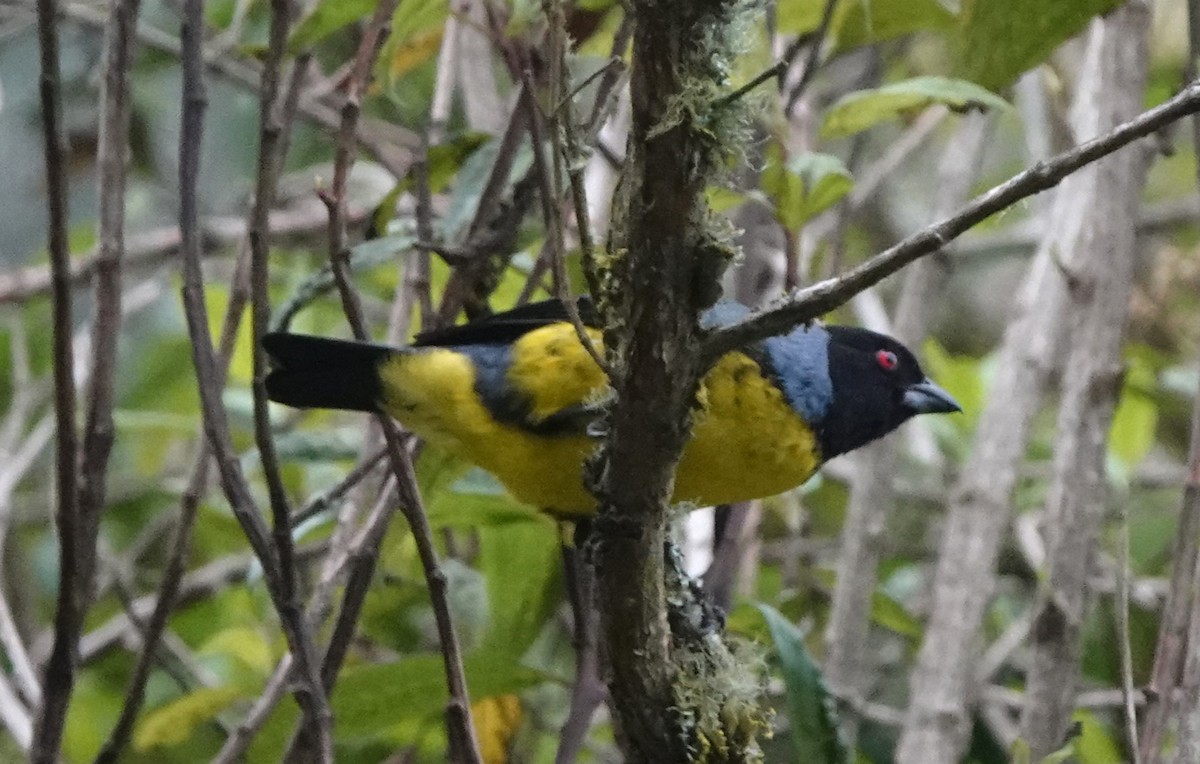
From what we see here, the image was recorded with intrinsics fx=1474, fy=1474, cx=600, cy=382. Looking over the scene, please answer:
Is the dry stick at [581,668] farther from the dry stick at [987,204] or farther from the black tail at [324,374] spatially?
the dry stick at [987,204]

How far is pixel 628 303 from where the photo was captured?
1.44 metres

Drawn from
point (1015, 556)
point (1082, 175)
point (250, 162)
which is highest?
point (250, 162)

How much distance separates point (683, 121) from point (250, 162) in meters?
3.56

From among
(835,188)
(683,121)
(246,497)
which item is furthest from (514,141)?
(683,121)

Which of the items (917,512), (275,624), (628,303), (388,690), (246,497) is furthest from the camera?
(917,512)

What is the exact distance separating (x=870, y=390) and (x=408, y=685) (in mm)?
1111

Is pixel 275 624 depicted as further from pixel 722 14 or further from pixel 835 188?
pixel 722 14

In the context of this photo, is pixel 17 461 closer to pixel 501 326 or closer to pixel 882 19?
pixel 501 326

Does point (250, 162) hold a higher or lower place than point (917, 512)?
higher

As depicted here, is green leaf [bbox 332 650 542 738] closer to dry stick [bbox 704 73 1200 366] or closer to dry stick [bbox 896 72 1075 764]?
dry stick [bbox 896 72 1075 764]

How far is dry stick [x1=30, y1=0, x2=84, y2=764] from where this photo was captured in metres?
1.94

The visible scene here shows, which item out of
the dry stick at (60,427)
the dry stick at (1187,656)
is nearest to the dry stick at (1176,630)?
the dry stick at (1187,656)

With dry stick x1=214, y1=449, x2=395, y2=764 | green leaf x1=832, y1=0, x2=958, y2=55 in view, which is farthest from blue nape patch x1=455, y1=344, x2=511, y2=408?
green leaf x1=832, y1=0, x2=958, y2=55

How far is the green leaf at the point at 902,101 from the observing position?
214cm
